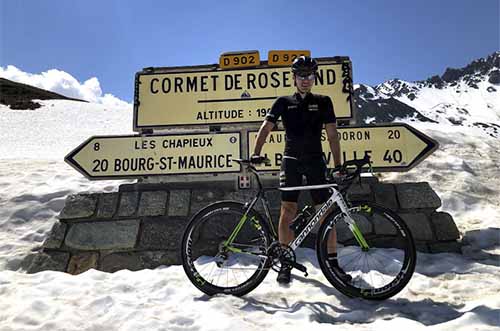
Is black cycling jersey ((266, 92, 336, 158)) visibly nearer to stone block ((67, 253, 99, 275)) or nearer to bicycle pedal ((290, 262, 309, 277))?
bicycle pedal ((290, 262, 309, 277))

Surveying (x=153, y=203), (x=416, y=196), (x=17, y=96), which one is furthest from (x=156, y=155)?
(x=17, y=96)

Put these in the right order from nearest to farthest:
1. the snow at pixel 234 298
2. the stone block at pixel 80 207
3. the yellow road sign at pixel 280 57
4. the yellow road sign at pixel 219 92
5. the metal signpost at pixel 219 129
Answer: the snow at pixel 234 298
the stone block at pixel 80 207
the metal signpost at pixel 219 129
the yellow road sign at pixel 219 92
the yellow road sign at pixel 280 57

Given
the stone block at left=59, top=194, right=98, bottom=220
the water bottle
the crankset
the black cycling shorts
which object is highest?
the black cycling shorts

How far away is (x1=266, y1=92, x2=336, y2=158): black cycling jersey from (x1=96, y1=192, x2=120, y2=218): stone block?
291cm

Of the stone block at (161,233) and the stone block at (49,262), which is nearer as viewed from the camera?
the stone block at (49,262)

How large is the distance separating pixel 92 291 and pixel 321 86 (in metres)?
4.49

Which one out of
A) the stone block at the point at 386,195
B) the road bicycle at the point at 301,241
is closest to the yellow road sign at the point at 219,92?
the stone block at the point at 386,195

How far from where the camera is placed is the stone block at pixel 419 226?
479cm

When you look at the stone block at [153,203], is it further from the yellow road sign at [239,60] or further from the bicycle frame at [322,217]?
the yellow road sign at [239,60]

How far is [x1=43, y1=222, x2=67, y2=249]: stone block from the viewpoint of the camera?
492cm

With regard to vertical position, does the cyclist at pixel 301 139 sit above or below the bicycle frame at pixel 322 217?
above

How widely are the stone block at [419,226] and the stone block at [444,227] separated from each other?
0.10m

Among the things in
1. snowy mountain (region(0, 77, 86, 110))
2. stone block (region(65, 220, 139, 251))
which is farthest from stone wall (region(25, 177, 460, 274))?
snowy mountain (region(0, 77, 86, 110))

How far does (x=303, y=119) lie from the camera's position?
379 centimetres
